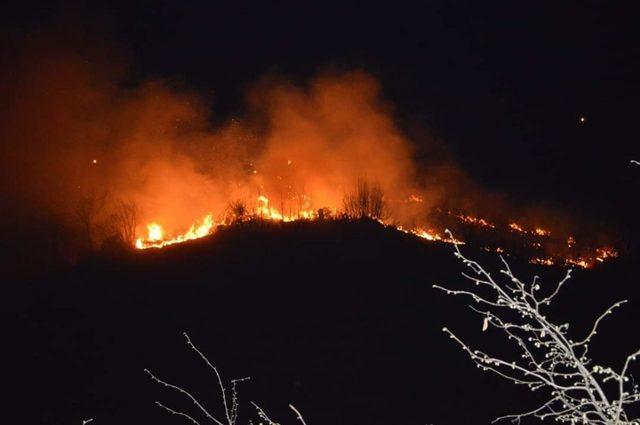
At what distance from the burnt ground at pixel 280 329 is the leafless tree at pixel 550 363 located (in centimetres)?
88

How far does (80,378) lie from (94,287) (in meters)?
4.57

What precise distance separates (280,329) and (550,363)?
23.9 feet

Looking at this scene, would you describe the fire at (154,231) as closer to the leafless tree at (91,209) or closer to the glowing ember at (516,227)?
the leafless tree at (91,209)

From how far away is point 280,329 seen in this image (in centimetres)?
1321

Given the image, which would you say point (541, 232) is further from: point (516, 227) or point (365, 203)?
point (365, 203)

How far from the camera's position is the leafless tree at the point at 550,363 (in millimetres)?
2435

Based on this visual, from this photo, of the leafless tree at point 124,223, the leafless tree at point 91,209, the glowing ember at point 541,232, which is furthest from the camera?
the leafless tree at point 91,209

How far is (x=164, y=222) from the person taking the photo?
2252 cm

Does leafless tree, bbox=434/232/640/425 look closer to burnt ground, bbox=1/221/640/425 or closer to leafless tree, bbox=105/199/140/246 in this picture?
burnt ground, bbox=1/221/640/425

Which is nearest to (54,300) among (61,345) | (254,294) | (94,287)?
(94,287)

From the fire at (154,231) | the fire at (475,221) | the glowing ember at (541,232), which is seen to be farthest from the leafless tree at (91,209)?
the glowing ember at (541,232)

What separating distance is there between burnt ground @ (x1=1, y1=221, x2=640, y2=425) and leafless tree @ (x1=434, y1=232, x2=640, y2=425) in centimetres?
88

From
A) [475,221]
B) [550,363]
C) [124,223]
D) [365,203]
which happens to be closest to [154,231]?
[124,223]

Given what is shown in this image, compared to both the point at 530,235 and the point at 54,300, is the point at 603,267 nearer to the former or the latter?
the point at 530,235
